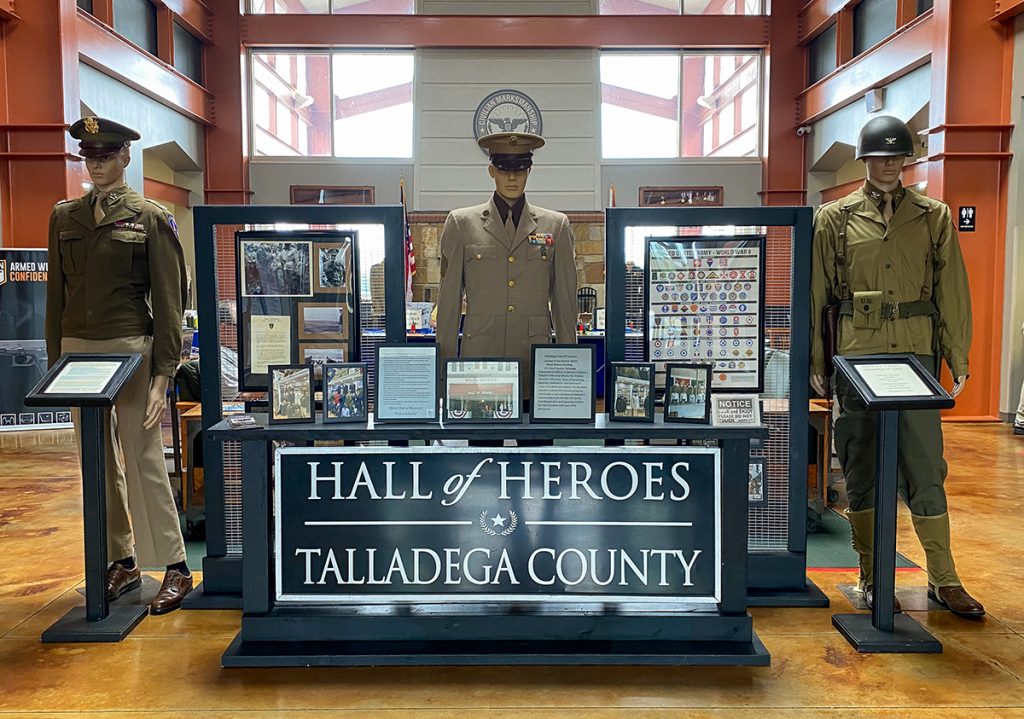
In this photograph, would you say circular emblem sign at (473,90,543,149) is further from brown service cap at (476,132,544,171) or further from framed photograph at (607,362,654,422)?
framed photograph at (607,362,654,422)

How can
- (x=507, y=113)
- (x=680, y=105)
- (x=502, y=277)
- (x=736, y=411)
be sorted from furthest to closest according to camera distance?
(x=680, y=105), (x=507, y=113), (x=502, y=277), (x=736, y=411)

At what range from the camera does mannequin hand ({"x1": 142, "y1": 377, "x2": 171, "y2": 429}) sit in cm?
290

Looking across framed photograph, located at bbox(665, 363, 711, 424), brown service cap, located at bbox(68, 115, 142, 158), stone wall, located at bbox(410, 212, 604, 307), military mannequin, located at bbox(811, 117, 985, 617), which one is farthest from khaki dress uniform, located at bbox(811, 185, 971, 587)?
stone wall, located at bbox(410, 212, 604, 307)

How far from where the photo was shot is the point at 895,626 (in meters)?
2.66

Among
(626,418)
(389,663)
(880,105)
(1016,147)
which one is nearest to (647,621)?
(626,418)

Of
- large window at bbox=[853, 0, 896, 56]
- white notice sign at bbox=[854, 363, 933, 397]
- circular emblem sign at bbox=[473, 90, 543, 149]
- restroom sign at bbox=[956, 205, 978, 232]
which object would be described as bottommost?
white notice sign at bbox=[854, 363, 933, 397]

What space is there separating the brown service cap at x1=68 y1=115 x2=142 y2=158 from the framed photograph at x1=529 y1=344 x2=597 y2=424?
5.21 ft

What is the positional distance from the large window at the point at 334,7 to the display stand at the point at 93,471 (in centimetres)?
954

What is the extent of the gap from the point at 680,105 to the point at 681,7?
126 centimetres

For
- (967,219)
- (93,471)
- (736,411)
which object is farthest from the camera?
(967,219)

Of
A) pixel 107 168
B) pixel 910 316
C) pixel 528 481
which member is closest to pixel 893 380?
pixel 910 316

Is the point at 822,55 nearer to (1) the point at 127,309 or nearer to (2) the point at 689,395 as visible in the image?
(2) the point at 689,395

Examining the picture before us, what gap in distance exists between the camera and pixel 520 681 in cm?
234

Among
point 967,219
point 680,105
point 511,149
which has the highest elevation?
point 680,105
